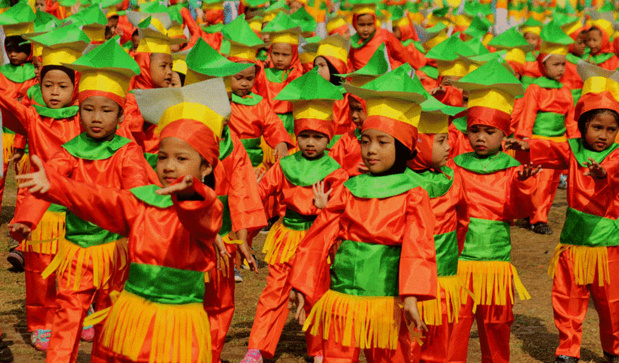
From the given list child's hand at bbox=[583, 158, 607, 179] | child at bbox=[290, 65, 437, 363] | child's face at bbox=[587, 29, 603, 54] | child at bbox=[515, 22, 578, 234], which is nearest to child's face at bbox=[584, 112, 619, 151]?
child's hand at bbox=[583, 158, 607, 179]

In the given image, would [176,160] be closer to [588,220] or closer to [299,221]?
[299,221]

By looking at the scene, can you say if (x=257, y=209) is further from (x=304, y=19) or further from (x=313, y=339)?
(x=304, y=19)

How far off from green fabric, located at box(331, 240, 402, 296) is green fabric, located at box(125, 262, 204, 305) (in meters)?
0.84

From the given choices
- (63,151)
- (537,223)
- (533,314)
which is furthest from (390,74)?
(537,223)

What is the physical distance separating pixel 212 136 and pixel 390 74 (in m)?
1.06

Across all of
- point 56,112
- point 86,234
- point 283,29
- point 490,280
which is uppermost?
point 283,29

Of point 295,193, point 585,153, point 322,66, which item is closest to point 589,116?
point 585,153

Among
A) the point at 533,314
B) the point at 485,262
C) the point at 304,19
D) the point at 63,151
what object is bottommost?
the point at 533,314

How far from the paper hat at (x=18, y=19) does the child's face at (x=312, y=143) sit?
135 inches

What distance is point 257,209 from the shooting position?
17.2 ft

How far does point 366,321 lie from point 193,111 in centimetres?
136

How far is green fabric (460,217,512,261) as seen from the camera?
5555 mm

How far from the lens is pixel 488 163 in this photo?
5.61 m

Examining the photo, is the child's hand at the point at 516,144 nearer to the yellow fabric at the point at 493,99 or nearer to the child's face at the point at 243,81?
the yellow fabric at the point at 493,99
